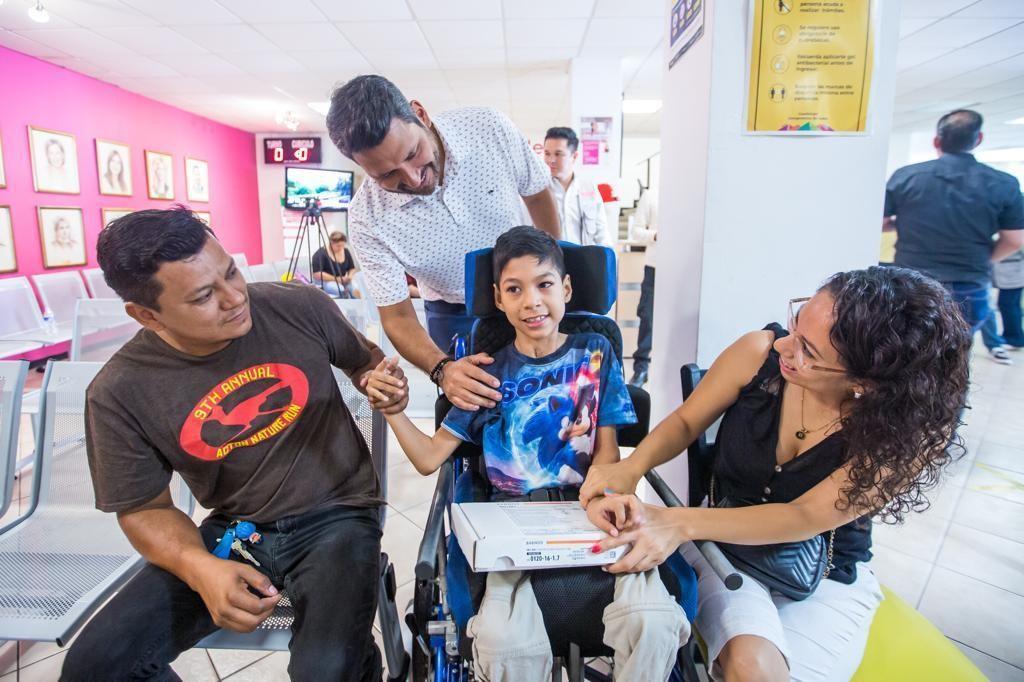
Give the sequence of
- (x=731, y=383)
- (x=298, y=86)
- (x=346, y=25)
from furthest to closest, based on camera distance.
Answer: (x=298, y=86)
(x=346, y=25)
(x=731, y=383)

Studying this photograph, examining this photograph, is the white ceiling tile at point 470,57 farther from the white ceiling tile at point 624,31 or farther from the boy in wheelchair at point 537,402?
the boy in wheelchair at point 537,402

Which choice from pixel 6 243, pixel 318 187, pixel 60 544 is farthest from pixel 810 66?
pixel 318 187

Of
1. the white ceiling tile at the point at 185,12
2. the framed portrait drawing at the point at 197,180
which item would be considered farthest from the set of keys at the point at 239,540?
the framed portrait drawing at the point at 197,180

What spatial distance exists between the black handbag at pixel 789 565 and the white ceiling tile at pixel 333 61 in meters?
5.46

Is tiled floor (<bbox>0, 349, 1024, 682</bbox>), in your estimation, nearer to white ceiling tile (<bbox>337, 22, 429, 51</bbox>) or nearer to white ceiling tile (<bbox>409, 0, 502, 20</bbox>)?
white ceiling tile (<bbox>409, 0, 502, 20</bbox>)

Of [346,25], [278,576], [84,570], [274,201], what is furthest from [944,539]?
[274,201]

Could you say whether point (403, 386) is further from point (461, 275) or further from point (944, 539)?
point (944, 539)

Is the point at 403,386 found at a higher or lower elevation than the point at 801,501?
higher

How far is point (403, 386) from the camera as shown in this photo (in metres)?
1.27

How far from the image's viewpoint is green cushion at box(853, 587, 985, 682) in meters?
→ 1.10

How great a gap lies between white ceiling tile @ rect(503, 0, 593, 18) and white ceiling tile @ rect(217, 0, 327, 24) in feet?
4.80

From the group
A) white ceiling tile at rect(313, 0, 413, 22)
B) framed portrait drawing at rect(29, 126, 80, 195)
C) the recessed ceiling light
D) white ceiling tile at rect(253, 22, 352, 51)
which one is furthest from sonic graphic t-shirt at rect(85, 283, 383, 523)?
the recessed ceiling light

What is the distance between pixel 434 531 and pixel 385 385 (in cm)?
34

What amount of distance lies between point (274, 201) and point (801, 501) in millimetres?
9843
